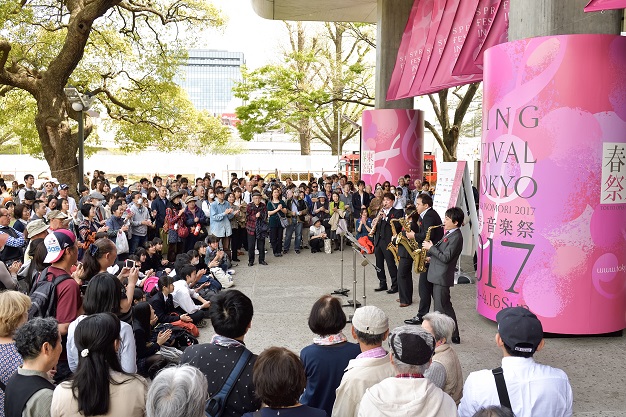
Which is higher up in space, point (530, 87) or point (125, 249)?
point (530, 87)

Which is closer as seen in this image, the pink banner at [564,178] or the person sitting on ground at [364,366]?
the person sitting on ground at [364,366]

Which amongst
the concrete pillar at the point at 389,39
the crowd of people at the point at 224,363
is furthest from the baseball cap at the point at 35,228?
the concrete pillar at the point at 389,39

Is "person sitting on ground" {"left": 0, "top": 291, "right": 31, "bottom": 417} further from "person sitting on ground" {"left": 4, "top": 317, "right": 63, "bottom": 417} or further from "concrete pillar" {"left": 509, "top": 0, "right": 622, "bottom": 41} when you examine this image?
"concrete pillar" {"left": 509, "top": 0, "right": 622, "bottom": 41}

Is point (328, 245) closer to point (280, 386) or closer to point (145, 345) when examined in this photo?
point (145, 345)

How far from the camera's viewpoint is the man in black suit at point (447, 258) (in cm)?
724

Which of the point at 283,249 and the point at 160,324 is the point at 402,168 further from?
the point at 160,324

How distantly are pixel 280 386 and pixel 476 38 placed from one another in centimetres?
1105

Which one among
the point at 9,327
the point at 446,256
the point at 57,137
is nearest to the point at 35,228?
the point at 9,327

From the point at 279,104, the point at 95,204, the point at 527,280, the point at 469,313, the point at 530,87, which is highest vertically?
the point at 279,104

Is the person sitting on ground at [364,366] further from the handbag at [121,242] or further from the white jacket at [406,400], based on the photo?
the handbag at [121,242]

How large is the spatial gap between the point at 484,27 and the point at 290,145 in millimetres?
59984

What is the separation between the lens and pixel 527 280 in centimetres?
744

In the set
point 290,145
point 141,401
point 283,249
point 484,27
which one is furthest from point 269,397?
point 290,145

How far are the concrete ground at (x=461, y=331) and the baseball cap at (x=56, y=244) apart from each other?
300cm
